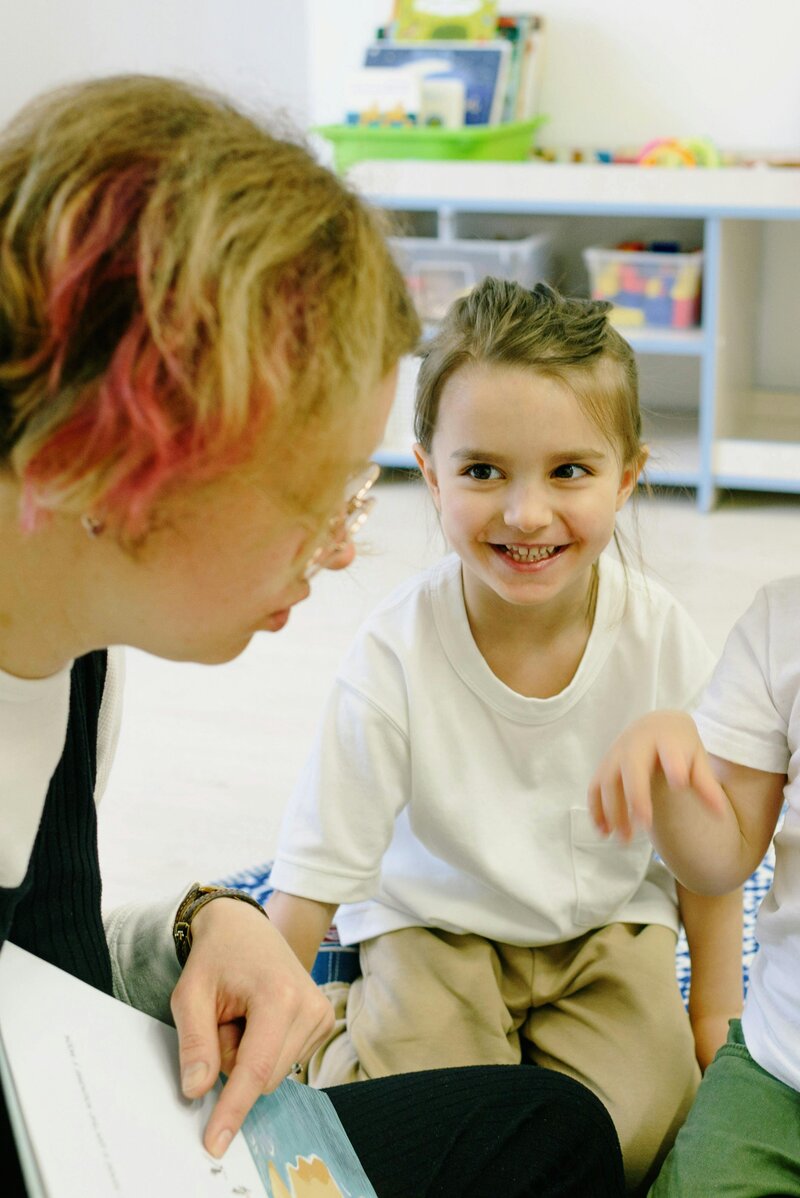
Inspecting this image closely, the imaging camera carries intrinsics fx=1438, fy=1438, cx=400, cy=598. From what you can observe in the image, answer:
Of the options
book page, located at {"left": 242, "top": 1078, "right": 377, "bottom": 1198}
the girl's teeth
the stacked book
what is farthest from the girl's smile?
the stacked book

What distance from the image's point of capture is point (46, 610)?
65 centimetres

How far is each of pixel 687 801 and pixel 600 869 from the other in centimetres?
29

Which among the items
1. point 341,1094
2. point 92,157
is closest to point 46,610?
point 92,157

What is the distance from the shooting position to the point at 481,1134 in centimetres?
84

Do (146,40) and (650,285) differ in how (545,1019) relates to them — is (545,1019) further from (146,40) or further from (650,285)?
(146,40)

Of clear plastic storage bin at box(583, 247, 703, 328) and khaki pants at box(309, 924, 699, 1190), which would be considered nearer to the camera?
khaki pants at box(309, 924, 699, 1190)

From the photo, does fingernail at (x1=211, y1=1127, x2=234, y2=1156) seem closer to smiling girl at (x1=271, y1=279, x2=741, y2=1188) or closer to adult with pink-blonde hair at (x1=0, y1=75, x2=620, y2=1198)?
adult with pink-blonde hair at (x1=0, y1=75, x2=620, y2=1198)

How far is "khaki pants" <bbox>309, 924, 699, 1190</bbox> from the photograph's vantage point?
1128 millimetres

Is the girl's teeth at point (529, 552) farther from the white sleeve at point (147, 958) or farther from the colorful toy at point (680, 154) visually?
the colorful toy at point (680, 154)

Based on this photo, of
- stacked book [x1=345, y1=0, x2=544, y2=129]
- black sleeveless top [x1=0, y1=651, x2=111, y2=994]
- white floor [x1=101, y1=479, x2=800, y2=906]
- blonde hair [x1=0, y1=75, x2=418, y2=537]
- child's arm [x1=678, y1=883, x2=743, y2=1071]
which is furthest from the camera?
stacked book [x1=345, y1=0, x2=544, y2=129]

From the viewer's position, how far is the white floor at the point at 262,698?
167 cm

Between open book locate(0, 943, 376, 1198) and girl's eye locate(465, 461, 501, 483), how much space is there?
19.7 inches

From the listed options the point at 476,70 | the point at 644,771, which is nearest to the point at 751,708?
the point at 644,771

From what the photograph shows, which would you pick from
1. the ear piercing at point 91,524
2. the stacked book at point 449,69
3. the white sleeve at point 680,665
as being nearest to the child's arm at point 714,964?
the white sleeve at point 680,665
